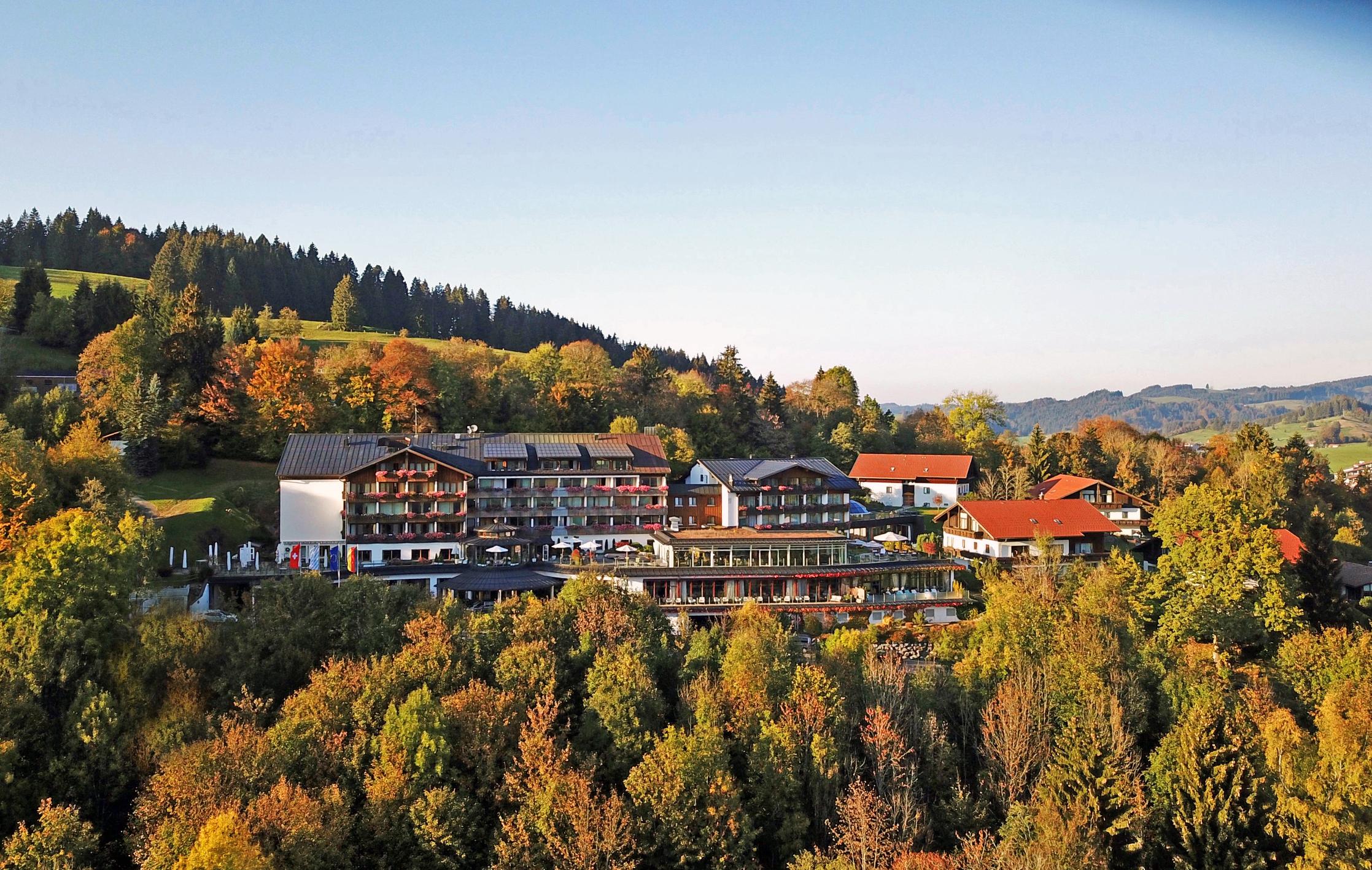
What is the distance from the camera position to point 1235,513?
156 ft

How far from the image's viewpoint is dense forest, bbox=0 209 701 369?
104750 millimetres

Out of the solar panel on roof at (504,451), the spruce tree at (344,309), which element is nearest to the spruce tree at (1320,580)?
the solar panel on roof at (504,451)

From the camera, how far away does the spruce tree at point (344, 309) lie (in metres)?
108

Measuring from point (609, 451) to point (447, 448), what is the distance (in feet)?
32.3

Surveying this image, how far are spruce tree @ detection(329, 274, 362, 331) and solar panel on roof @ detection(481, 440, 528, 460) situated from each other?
53.4 metres

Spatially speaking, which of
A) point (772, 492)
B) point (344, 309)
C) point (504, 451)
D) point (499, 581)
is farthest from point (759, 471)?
point (344, 309)

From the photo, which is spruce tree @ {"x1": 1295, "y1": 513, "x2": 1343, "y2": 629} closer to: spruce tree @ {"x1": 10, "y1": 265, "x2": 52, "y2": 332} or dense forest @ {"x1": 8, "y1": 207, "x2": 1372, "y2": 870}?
dense forest @ {"x1": 8, "y1": 207, "x2": 1372, "y2": 870}

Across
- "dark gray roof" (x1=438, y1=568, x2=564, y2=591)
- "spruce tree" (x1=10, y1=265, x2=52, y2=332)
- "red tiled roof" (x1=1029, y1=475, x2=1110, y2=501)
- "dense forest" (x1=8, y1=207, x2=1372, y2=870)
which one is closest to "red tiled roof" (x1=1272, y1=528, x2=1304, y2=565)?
"dense forest" (x1=8, y1=207, x2=1372, y2=870)

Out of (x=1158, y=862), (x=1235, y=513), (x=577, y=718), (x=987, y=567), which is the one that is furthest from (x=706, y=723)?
(x=1235, y=513)

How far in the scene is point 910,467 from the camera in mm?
79188

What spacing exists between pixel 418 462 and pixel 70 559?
21599mm

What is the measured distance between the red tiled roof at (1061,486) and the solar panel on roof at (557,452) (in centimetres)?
3408

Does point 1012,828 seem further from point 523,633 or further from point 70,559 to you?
point 70,559

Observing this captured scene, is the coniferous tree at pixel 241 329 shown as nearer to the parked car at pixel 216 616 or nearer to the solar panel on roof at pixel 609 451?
the solar panel on roof at pixel 609 451
